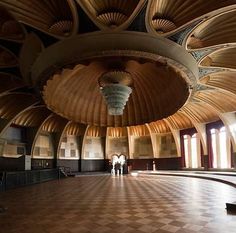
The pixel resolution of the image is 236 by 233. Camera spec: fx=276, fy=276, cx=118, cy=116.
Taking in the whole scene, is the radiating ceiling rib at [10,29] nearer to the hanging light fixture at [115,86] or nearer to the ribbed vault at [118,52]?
the ribbed vault at [118,52]

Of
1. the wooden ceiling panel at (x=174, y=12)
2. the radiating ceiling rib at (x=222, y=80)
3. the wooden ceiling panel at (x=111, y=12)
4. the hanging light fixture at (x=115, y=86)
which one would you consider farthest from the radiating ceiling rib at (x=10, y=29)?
the radiating ceiling rib at (x=222, y=80)

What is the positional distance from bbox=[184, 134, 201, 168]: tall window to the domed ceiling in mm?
6434

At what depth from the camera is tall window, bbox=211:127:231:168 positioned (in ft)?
57.6

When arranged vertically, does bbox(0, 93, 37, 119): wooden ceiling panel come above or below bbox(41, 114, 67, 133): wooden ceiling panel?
above

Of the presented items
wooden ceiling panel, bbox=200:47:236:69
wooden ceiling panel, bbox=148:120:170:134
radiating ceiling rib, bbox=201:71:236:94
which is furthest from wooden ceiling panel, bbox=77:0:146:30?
wooden ceiling panel, bbox=148:120:170:134

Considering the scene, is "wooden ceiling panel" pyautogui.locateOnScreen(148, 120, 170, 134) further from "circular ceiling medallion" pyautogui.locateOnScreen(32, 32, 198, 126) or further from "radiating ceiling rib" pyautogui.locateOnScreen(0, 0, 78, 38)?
"radiating ceiling rib" pyautogui.locateOnScreen(0, 0, 78, 38)

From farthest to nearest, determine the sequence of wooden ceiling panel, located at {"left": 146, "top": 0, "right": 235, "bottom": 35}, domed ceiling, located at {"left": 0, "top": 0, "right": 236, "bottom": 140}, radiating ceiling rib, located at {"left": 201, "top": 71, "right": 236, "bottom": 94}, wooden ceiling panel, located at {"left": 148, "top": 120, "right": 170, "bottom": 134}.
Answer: wooden ceiling panel, located at {"left": 148, "top": 120, "right": 170, "bottom": 134}
radiating ceiling rib, located at {"left": 201, "top": 71, "right": 236, "bottom": 94}
domed ceiling, located at {"left": 0, "top": 0, "right": 236, "bottom": 140}
wooden ceiling panel, located at {"left": 146, "top": 0, "right": 235, "bottom": 35}

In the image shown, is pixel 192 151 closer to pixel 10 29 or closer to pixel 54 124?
pixel 54 124

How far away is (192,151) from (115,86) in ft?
38.2

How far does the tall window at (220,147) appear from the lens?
17547 mm

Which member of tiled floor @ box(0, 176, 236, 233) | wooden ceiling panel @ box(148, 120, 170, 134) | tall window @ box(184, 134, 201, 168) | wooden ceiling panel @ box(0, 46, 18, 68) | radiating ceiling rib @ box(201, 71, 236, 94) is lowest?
tiled floor @ box(0, 176, 236, 233)

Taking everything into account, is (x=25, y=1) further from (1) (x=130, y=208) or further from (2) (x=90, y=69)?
(1) (x=130, y=208)

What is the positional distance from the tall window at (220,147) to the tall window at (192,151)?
60.7 inches

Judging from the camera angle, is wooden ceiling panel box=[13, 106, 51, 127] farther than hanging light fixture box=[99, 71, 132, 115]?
Yes
